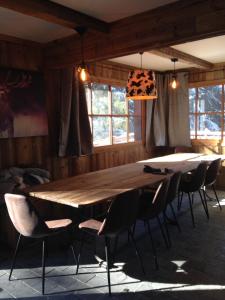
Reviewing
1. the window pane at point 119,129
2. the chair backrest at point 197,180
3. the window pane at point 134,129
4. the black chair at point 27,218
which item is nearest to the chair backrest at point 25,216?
the black chair at point 27,218

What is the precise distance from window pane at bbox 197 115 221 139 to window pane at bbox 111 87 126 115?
1595mm

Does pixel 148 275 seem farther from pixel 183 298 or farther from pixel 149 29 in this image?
pixel 149 29

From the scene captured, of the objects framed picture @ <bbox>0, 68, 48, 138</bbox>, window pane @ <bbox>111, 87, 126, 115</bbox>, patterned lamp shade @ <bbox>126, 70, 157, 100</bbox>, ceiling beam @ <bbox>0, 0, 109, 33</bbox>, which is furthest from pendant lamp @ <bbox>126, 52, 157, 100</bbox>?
window pane @ <bbox>111, 87, 126, 115</bbox>

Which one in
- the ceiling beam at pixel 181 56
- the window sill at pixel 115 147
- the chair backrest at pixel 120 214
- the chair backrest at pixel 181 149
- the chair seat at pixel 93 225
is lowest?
the chair seat at pixel 93 225

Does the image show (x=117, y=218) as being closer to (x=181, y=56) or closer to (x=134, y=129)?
(x=181, y=56)

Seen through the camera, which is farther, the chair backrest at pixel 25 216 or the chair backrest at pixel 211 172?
the chair backrest at pixel 211 172

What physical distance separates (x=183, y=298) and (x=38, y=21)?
279cm

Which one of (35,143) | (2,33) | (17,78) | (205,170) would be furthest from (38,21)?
(205,170)

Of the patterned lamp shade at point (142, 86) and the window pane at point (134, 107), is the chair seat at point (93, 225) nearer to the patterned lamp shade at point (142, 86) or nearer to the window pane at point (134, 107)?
the patterned lamp shade at point (142, 86)

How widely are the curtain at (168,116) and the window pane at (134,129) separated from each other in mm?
181

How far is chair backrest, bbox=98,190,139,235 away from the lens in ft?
7.34

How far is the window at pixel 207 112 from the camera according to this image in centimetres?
556

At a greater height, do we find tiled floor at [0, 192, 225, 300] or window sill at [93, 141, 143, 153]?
window sill at [93, 141, 143, 153]

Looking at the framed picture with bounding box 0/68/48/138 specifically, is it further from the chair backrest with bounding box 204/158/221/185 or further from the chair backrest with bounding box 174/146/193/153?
the chair backrest with bounding box 174/146/193/153
